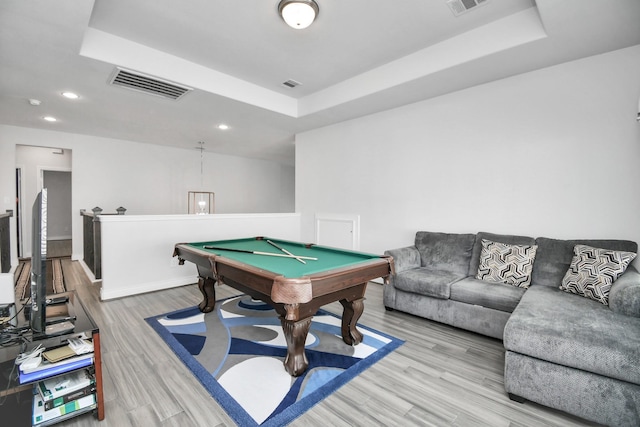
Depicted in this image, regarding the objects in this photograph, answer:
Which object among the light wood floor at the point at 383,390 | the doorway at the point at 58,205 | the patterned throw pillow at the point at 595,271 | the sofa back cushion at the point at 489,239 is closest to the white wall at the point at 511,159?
the sofa back cushion at the point at 489,239

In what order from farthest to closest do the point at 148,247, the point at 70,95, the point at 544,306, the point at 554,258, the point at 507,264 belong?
the point at 148,247 → the point at 70,95 → the point at 507,264 → the point at 554,258 → the point at 544,306

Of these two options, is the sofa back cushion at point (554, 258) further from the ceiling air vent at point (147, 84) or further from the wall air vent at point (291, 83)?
the ceiling air vent at point (147, 84)

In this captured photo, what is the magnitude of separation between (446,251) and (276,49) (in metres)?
2.84

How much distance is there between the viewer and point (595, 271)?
2232mm

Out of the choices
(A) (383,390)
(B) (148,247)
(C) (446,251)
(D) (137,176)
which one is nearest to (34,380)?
(A) (383,390)

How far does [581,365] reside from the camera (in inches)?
61.1

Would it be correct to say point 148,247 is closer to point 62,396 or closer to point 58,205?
point 62,396

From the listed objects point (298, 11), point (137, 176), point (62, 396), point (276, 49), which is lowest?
point (62, 396)

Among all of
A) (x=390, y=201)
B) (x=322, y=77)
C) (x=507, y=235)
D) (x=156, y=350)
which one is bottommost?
(x=156, y=350)

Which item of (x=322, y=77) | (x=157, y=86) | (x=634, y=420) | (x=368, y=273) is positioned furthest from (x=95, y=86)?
(x=634, y=420)

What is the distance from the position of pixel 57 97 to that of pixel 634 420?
598 centimetres

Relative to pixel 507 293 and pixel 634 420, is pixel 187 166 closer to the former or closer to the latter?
pixel 507 293

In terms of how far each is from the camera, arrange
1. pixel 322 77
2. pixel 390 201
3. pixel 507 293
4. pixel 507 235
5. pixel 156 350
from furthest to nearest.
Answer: pixel 390 201 < pixel 322 77 < pixel 507 235 < pixel 507 293 < pixel 156 350

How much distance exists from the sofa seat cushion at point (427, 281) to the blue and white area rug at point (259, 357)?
57 centimetres
